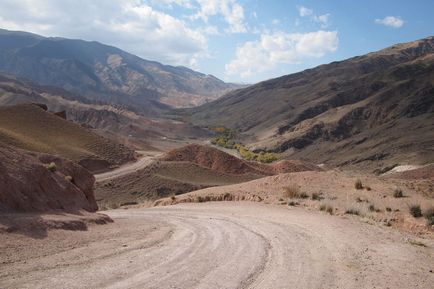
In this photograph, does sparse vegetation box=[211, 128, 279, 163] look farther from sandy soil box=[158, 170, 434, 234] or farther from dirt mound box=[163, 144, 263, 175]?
sandy soil box=[158, 170, 434, 234]

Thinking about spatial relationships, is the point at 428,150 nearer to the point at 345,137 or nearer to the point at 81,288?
the point at 345,137

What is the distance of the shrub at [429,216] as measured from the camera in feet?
57.8

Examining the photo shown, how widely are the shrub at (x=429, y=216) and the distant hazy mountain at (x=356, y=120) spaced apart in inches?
2471

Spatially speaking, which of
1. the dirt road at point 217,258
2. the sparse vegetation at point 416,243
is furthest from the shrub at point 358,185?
the sparse vegetation at point 416,243

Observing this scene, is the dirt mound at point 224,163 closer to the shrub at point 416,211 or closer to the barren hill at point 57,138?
the barren hill at point 57,138

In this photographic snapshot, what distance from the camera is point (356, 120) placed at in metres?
118

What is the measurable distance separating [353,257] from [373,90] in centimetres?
13518

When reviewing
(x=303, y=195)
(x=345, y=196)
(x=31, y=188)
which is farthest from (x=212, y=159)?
(x=31, y=188)

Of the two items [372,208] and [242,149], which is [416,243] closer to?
[372,208]

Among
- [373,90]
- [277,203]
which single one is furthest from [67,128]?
[373,90]

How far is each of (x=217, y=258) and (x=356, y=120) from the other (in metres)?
113

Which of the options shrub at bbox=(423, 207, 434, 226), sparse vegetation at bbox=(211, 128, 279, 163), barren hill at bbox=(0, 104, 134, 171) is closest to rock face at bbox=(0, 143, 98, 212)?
shrub at bbox=(423, 207, 434, 226)

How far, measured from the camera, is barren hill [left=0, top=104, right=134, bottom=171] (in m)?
54.8

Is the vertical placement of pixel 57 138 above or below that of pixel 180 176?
above
